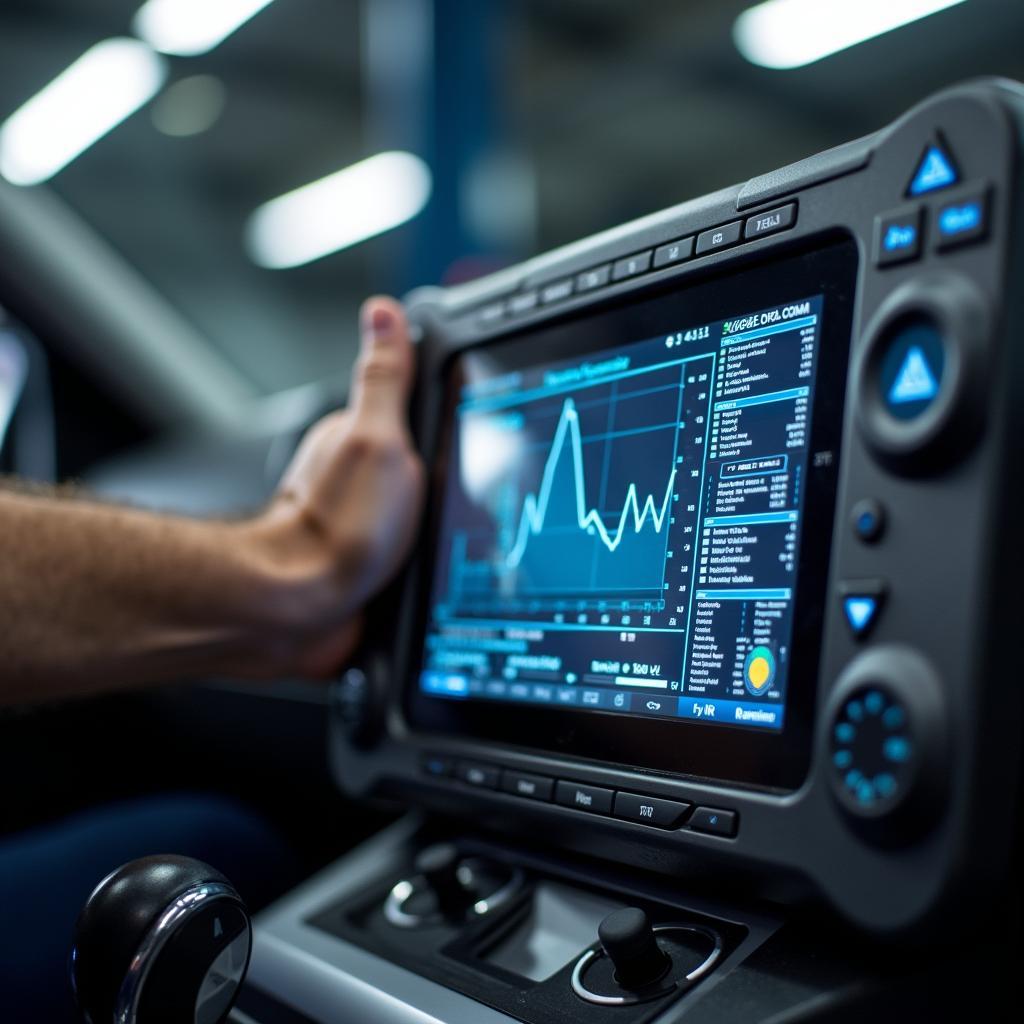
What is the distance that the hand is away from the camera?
0.83 metres

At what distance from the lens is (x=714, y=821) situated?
521 mm

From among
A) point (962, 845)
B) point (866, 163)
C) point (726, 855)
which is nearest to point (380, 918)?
point (726, 855)

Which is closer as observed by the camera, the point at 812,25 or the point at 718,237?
the point at 718,237

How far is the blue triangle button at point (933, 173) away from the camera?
477mm

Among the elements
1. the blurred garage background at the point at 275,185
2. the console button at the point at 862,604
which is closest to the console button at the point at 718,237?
the console button at the point at 862,604

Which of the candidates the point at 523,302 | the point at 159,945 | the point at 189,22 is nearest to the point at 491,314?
Answer: the point at 523,302

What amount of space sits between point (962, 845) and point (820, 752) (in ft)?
0.24

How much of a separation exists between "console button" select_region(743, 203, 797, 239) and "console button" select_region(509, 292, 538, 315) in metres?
0.19

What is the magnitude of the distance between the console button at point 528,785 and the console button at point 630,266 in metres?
0.31

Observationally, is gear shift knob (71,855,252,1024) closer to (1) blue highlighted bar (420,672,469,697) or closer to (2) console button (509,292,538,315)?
(1) blue highlighted bar (420,672,469,697)

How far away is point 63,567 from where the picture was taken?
0.76m

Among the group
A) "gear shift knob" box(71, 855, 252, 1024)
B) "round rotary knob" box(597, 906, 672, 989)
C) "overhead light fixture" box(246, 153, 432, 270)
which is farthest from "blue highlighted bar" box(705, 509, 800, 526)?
"overhead light fixture" box(246, 153, 432, 270)

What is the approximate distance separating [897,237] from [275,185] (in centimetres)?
667

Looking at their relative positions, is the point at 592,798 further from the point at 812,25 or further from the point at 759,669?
the point at 812,25
